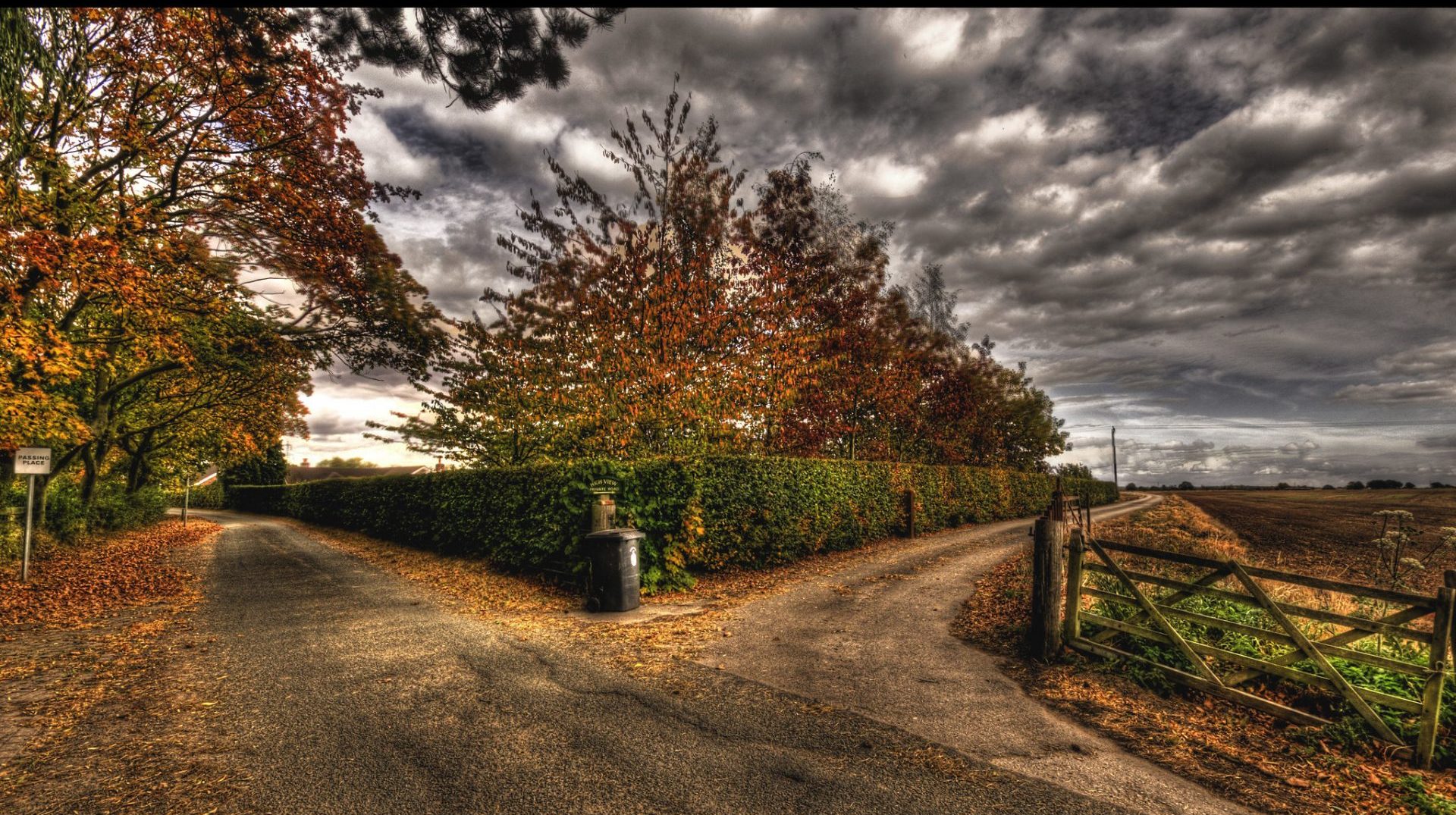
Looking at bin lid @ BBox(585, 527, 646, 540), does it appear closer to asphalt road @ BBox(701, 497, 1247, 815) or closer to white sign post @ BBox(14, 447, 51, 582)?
asphalt road @ BBox(701, 497, 1247, 815)

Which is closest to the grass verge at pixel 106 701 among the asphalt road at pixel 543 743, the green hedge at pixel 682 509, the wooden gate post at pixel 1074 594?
the asphalt road at pixel 543 743

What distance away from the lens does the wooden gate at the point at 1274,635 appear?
424 cm

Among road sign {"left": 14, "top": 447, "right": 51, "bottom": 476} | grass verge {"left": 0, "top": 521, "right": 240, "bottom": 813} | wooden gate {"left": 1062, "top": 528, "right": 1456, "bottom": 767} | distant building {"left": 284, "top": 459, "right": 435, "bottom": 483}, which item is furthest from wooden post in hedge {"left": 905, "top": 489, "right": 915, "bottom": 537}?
distant building {"left": 284, "top": 459, "right": 435, "bottom": 483}

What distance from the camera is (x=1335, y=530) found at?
21188 mm

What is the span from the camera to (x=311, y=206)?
34.7ft

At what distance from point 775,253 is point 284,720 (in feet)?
53.0

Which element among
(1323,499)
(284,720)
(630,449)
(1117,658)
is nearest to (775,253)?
(630,449)

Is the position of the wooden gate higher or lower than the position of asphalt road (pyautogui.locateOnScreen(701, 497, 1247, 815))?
higher

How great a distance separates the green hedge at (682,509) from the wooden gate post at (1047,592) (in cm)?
555

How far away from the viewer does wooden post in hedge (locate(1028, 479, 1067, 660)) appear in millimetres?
6215

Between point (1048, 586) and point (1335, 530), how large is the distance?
964 inches

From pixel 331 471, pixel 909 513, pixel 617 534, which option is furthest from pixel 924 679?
pixel 331 471

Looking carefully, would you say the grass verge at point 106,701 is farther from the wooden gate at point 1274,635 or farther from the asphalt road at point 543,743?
the wooden gate at point 1274,635

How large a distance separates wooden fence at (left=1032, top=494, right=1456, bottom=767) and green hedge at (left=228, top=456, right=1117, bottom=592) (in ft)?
19.0
